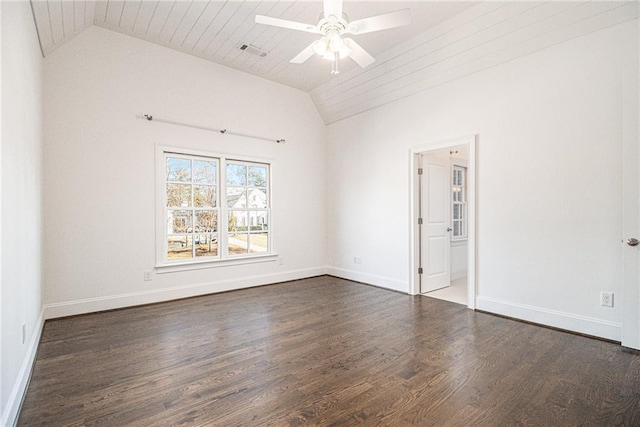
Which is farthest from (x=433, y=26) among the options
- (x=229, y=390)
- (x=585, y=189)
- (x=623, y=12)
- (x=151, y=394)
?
(x=151, y=394)

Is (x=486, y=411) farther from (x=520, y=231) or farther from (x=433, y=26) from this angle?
(x=433, y=26)

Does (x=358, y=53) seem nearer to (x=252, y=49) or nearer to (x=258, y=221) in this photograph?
(x=252, y=49)

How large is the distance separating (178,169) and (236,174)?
0.91 m

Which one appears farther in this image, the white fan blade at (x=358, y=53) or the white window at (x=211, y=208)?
the white window at (x=211, y=208)

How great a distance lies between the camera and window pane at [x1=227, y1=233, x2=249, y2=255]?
5098 mm

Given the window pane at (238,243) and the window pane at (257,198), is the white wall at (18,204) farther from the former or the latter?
the window pane at (257,198)

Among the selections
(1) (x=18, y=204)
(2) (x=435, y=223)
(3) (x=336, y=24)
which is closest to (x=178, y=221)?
(1) (x=18, y=204)

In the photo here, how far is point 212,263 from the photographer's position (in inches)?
190

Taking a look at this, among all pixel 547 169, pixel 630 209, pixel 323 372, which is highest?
pixel 547 169

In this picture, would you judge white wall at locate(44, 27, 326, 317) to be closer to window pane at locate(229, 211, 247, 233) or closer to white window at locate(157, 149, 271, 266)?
white window at locate(157, 149, 271, 266)

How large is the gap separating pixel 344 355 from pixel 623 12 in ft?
13.1

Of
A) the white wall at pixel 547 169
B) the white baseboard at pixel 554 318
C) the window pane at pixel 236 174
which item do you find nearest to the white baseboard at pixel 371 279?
the white wall at pixel 547 169

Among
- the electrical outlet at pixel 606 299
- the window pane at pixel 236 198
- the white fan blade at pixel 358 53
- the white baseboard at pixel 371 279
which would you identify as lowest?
the white baseboard at pixel 371 279

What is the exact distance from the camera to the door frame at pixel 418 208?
156 inches
